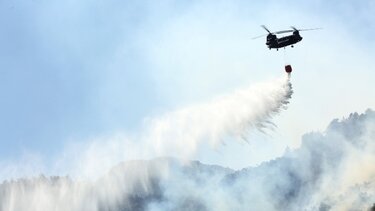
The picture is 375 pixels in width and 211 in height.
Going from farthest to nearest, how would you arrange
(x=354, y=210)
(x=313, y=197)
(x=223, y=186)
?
1. (x=223, y=186)
2. (x=313, y=197)
3. (x=354, y=210)

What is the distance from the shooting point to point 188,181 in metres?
186

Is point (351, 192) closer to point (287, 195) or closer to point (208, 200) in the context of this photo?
point (287, 195)

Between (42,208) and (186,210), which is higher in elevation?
(42,208)

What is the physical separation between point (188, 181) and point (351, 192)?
5134cm

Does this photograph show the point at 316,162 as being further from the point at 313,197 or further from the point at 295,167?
the point at 313,197

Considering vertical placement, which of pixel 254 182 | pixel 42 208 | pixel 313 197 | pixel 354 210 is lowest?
pixel 354 210

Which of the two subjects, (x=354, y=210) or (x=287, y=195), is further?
(x=287, y=195)

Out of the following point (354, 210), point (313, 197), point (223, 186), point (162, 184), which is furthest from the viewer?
point (162, 184)

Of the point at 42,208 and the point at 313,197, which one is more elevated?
the point at 42,208

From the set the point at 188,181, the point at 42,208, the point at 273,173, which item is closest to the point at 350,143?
the point at 273,173

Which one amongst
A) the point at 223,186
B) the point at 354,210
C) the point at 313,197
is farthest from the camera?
the point at 223,186

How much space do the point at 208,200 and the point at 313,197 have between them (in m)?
28.7

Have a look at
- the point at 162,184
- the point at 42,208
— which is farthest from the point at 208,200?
the point at 42,208

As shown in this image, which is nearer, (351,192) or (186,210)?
(351,192)
